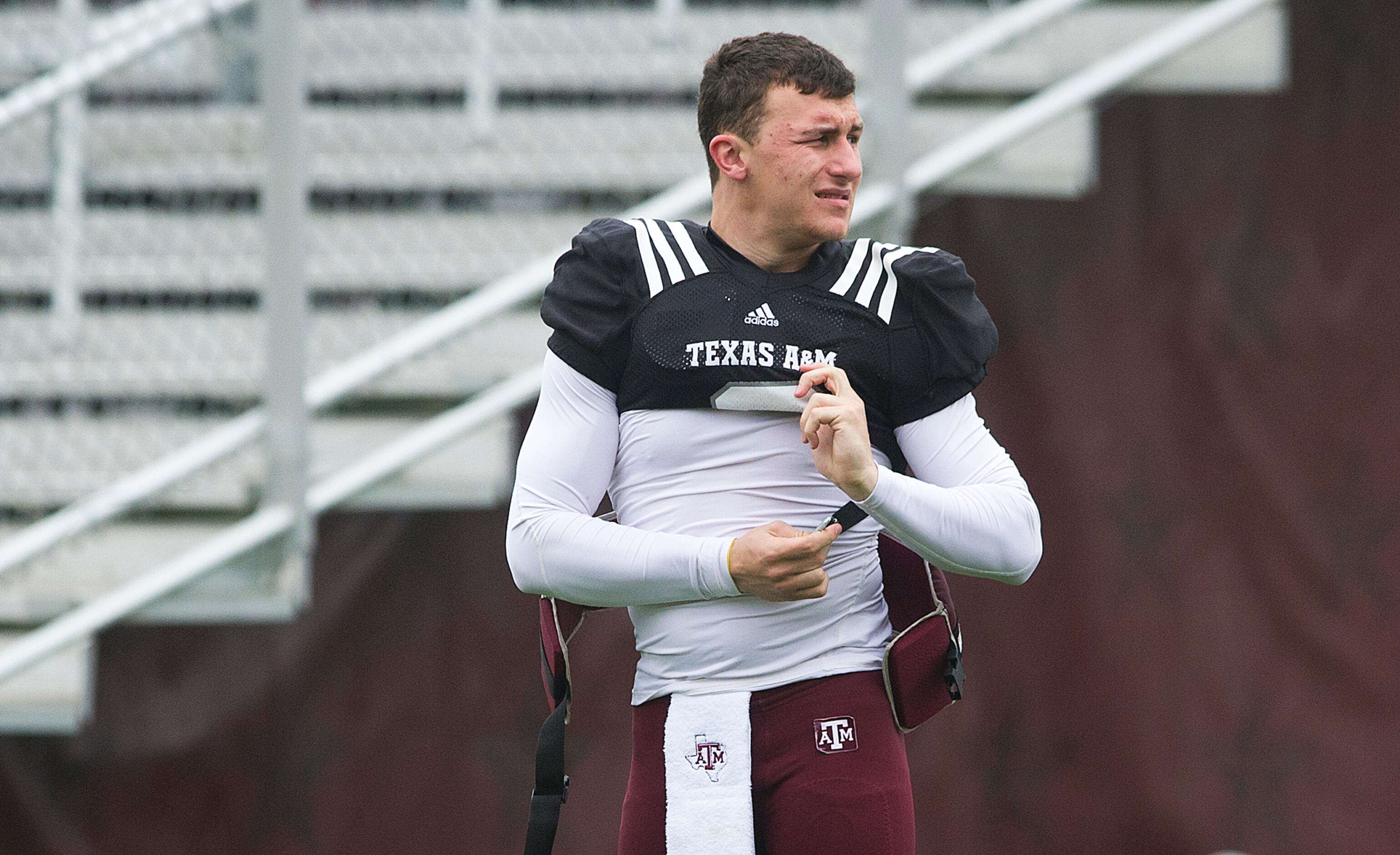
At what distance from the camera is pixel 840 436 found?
1.90 m

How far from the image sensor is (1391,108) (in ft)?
13.9

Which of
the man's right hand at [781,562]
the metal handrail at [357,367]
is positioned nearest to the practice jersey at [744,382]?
the man's right hand at [781,562]

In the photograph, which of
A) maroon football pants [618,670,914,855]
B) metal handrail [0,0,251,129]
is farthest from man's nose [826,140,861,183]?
metal handrail [0,0,251,129]

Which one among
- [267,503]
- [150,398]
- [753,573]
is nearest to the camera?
[753,573]

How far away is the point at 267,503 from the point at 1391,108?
3.15m

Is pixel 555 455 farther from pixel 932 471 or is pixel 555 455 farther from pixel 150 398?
pixel 150 398

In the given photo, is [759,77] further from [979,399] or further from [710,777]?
[979,399]

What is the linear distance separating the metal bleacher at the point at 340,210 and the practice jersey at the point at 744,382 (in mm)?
1740

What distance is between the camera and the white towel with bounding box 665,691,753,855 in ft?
6.53

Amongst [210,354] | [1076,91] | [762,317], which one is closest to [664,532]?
[762,317]

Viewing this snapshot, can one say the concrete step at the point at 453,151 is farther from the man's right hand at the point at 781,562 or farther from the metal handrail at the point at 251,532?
the man's right hand at the point at 781,562

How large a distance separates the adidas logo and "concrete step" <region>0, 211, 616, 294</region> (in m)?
2.10

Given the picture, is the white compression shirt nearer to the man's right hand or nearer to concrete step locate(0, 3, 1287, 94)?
the man's right hand

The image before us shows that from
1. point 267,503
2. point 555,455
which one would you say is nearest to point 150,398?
point 267,503
